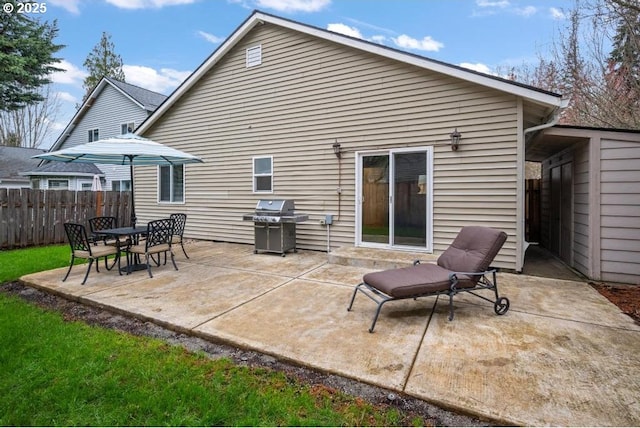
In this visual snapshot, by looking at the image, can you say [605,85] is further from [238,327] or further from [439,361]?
[238,327]

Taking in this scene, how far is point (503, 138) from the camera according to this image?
5.50 metres

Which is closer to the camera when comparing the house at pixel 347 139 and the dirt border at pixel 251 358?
the dirt border at pixel 251 358

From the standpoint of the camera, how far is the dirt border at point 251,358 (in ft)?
6.84

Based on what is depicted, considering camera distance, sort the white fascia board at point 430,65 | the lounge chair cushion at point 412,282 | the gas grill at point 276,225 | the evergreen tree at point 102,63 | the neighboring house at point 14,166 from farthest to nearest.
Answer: the evergreen tree at point 102,63
the neighboring house at point 14,166
the gas grill at point 276,225
the white fascia board at point 430,65
the lounge chair cushion at point 412,282

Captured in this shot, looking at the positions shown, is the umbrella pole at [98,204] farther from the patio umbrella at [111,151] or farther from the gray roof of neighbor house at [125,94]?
the gray roof of neighbor house at [125,94]

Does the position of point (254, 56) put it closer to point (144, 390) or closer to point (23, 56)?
point (144, 390)

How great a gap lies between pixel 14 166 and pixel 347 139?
72.4 feet

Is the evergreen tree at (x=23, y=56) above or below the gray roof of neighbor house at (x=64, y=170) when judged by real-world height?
above

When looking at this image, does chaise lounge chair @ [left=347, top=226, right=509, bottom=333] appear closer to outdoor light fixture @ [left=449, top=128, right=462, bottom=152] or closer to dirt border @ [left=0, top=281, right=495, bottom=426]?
dirt border @ [left=0, top=281, right=495, bottom=426]

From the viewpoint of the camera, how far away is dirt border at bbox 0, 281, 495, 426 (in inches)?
82.0

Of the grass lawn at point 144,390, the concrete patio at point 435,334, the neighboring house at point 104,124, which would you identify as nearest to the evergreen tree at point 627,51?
the concrete patio at point 435,334

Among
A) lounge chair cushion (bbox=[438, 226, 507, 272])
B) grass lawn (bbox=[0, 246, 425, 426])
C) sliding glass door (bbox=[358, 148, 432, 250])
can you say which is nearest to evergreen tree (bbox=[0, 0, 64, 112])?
sliding glass door (bbox=[358, 148, 432, 250])

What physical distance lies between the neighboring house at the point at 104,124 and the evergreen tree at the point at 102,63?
10776mm

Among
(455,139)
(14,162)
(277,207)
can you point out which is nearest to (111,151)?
(277,207)
